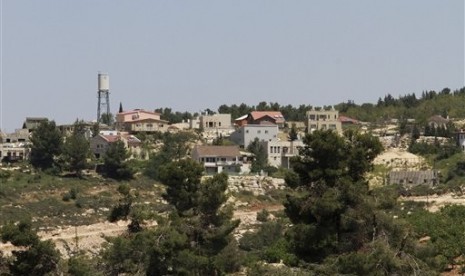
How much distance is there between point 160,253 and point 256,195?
3058cm

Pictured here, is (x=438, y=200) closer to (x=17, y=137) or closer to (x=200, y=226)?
(x=200, y=226)

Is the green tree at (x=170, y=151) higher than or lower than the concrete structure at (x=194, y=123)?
lower

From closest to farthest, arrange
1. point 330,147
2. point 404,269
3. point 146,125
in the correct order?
point 404,269 → point 330,147 → point 146,125

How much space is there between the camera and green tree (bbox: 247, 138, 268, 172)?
195ft

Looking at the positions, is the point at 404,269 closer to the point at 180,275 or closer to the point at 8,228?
the point at 180,275

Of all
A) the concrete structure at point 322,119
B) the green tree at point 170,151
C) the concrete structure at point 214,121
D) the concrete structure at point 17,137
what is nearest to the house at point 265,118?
the concrete structure at point 214,121

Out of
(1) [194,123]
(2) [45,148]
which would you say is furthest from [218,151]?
(1) [194,123]

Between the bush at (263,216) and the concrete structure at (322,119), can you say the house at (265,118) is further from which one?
the bush at (263,216)

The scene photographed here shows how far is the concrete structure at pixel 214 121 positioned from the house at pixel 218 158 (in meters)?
14.1

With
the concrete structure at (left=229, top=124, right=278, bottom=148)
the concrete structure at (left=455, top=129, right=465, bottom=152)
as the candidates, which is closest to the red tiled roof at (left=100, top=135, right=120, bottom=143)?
the concrete structure at (left=229, top=124, right=278, bottom=148)

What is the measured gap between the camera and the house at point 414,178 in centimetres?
5553

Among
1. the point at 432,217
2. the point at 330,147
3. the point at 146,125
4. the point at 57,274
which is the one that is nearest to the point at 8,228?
the point at 57,274

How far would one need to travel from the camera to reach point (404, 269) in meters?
19.2

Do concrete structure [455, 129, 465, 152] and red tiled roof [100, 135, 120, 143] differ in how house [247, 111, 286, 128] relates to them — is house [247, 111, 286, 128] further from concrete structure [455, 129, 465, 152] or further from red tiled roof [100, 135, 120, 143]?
concrete structure [455, 129, 465, 152]
